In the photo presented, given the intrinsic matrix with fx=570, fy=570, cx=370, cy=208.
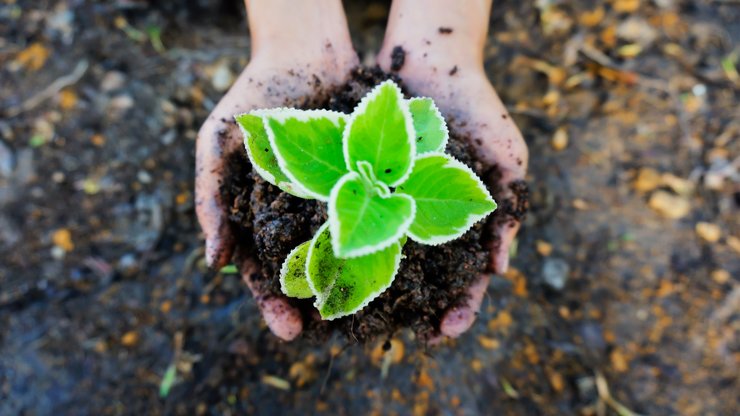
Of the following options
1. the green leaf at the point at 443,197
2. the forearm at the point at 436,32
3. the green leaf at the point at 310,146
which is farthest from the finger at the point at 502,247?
the green leaf at the point at 310,146

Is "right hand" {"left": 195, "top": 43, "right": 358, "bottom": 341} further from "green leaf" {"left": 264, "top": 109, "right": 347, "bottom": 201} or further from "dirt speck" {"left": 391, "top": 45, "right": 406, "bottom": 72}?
"green leaf" {"left": 264, "top": 109, "right": 347, "bottom": 201}

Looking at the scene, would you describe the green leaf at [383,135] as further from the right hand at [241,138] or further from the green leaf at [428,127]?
the right hand at [241,138]

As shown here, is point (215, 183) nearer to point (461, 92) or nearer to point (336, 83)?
point (336, 83)

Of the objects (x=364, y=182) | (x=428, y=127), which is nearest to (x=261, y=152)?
(x=364, y=182)

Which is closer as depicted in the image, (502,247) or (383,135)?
(383,135)

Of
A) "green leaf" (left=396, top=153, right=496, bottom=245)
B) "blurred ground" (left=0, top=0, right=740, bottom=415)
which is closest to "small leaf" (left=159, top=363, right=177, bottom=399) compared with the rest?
"blurred ground" (left=0, top=0, right=740, bottom=415)

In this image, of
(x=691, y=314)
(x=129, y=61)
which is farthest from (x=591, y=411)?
(x=129, y=61)
